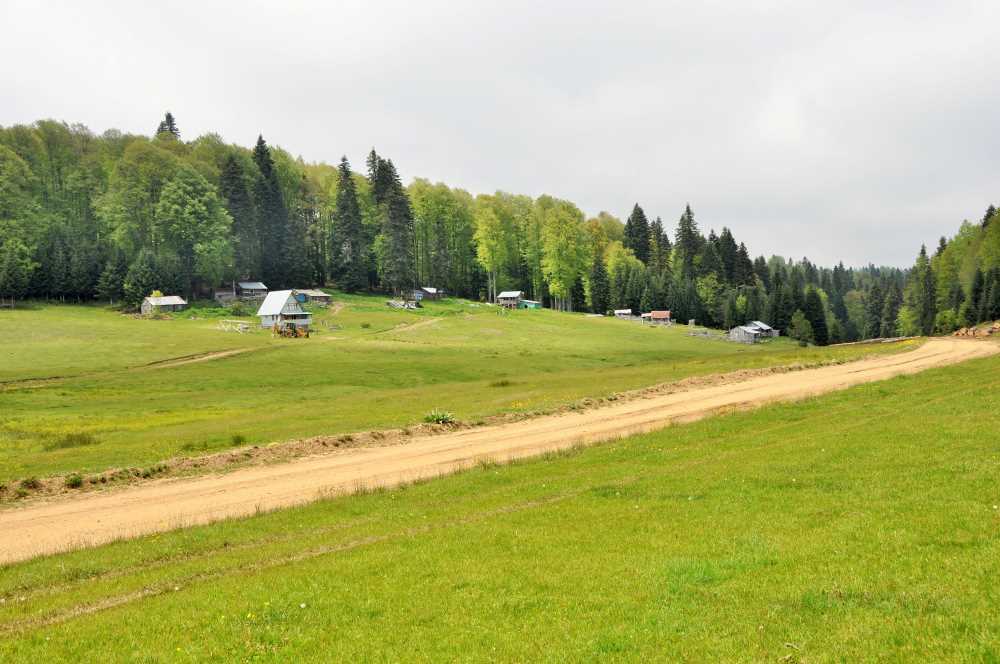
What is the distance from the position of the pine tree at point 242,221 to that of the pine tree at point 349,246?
17300mm

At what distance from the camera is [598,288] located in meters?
154

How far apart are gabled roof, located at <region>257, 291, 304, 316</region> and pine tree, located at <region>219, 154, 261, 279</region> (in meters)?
28.5

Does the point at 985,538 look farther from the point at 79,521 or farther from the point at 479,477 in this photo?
the point at 79,521

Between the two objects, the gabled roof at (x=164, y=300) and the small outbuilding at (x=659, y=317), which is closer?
the gabled roof at (x=164, y=300)

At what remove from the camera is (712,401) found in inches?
1639

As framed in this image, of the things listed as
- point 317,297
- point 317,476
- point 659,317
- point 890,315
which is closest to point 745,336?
point 659,317

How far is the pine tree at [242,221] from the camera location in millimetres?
129087

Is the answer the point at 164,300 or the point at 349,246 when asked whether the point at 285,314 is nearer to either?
the point at 164,300

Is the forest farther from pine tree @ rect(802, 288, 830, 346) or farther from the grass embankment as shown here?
the grass embankment

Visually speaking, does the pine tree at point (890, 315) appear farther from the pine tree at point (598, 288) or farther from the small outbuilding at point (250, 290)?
the small outbuilding at point (250, 290)

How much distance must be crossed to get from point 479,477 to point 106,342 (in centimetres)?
7347

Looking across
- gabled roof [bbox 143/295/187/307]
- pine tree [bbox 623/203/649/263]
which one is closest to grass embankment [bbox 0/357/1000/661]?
gabled roof [bbox 143/295/187/307]

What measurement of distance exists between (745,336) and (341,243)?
85341mm

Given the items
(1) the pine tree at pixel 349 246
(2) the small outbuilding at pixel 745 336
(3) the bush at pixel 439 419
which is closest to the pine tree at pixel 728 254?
(2) the small outbuilding at pixel 745 336
